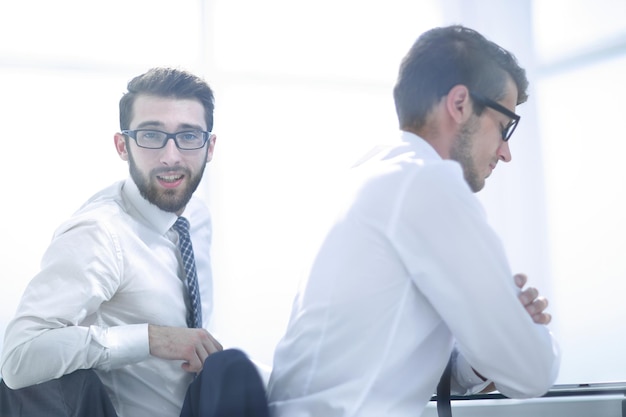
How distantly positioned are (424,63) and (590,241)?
6.34 feet

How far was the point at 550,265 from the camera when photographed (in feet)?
10.6

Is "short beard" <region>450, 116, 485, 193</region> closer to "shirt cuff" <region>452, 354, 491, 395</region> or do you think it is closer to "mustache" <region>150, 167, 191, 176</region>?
"shirt cuff" <region>452, 354, 491, 395</region>

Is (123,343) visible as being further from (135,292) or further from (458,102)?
(458,102)

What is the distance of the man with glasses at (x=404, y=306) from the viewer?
1.27m

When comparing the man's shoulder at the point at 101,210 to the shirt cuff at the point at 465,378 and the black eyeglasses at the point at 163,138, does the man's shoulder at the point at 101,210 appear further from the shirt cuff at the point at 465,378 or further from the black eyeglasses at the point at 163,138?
the shirt cuff at the point at 465,378

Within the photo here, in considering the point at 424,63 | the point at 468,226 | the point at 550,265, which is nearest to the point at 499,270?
the point at 468,226

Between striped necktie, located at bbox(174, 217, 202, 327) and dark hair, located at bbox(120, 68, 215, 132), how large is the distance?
415 millimetres

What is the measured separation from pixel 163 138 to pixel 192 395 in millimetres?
1026

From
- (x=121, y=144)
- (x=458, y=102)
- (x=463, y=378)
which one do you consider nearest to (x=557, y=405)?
(x=463, y=378)

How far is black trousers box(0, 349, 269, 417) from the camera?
1320 mm

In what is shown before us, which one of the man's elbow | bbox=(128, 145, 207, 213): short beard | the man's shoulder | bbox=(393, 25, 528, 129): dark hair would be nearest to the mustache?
bbox=(128, 145, 207, 213): short beard

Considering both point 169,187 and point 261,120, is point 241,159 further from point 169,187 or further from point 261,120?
point 169,187

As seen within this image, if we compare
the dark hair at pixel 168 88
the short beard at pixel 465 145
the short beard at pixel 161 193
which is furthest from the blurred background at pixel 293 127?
the short beard at pixel 465 145

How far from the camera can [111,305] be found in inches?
77.6
